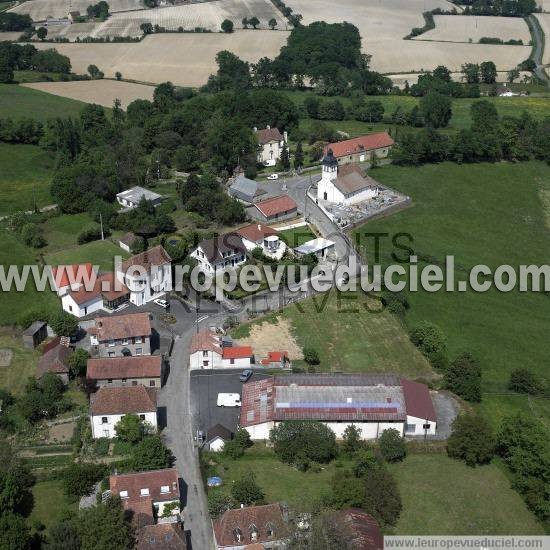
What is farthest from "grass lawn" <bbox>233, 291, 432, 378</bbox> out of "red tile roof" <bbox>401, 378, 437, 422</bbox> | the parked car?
the parked car

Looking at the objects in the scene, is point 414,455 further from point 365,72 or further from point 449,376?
point 365,72

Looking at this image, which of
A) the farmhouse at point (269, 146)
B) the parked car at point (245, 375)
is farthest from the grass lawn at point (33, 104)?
the parked car at point (245, 375)

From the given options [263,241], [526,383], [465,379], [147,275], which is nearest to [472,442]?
[465,379]

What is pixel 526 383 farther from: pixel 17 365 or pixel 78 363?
pixel 17 365

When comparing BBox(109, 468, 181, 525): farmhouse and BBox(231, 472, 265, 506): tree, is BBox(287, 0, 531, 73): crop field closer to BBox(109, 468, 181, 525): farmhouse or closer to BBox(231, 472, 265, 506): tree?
BBox(231, 472, 265, 506): tree

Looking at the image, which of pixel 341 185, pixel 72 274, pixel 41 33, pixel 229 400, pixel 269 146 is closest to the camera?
pixel 229 400

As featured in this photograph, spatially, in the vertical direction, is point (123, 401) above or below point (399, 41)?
below
